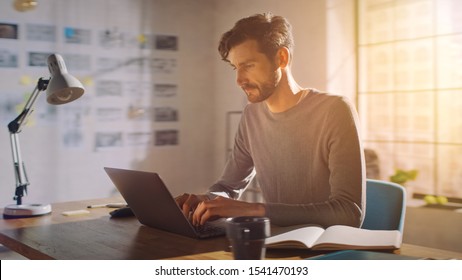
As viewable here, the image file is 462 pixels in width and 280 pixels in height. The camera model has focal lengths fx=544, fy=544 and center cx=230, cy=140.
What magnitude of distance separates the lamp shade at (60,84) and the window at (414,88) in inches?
78.7

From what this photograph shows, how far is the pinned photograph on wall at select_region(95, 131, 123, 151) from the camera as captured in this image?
12.0ft

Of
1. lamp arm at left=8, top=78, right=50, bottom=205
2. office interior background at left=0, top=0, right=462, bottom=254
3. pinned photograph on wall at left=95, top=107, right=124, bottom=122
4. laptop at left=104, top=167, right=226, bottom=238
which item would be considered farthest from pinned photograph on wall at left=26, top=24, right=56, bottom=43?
laptop at left=104, top=167, right=226, bottom=238

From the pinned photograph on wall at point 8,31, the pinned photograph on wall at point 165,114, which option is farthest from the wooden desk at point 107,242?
the pinned photograph on wall at point 165,114

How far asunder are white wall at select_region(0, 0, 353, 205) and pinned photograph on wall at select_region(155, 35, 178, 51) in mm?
37

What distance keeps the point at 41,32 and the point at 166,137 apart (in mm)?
1162

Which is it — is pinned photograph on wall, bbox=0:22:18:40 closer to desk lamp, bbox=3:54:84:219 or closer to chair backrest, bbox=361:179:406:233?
desk lamp, bbox=3:54:84:219

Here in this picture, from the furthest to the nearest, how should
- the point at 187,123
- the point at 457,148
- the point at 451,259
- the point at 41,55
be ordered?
the point at 187,123
the point at 41,55
the point at 457,148
the point at 451,259

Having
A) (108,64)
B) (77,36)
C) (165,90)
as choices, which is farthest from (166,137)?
(77,36)

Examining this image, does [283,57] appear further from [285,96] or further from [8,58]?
[8,58]

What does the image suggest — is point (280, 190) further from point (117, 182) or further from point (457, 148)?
point (457, 148)
